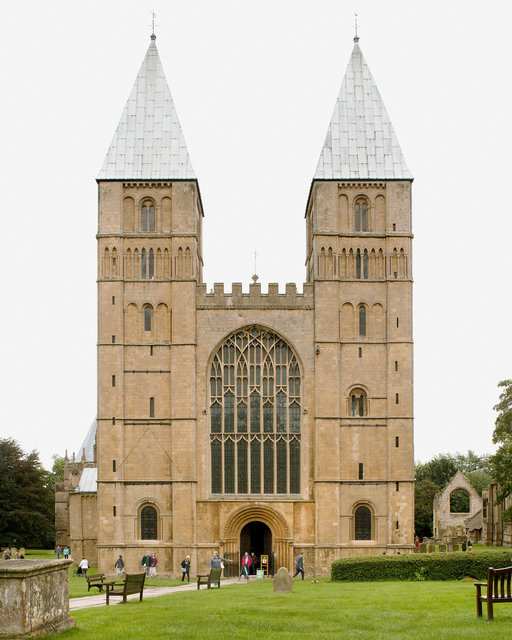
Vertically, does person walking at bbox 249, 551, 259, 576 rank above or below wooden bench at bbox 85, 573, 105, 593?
below

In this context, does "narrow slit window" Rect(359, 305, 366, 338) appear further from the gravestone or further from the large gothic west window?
the gravestone

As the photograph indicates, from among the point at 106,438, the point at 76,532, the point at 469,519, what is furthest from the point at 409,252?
the point at 469,519

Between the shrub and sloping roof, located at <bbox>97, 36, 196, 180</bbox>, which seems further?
sloping roof, located at <bbox>97, 36, 196, 180</bbox>

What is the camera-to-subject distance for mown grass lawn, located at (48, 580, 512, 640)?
47.9 feet

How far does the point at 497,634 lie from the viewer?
45.2 ft

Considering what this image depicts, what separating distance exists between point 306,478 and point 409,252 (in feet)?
41.6

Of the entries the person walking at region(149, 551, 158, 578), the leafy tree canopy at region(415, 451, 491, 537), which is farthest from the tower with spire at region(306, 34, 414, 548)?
the leafy tree canopy at region(415, 451, 491, 537)

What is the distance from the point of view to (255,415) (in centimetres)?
4378

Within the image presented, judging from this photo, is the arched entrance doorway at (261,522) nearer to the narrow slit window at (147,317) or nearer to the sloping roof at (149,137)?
the narrow slit window at (147,317)

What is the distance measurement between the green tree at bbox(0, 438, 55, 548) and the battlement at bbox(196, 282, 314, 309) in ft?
96.5

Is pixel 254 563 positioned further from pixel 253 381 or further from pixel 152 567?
pixel 253 381

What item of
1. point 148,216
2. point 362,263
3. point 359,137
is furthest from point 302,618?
point 359,137

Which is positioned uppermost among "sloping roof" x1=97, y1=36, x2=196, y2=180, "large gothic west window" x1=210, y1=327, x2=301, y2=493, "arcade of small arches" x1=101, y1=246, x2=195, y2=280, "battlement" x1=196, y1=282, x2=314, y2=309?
"sloping roof" x1=97, y1=36, x2=196, y2=180

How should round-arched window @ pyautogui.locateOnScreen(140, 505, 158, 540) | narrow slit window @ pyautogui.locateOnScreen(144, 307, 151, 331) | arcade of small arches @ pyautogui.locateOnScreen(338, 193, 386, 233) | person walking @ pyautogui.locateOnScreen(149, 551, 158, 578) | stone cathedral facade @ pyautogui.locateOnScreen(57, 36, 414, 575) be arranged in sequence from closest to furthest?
person walking @ pyautogui.locateOnScreen(149, 551, 158, 578), stone cathedral facade @ pyautogui.locateOnScreen(57, 36, 414, 575), round-arched window @ pyautogui.locateOnScreen(140, 505, 158, 540), narrow slit window @ pyautogui.locateOnScreen(144, 307, 151, 331), arcade of small arches @ pyautogui.locateOnScreen(338, 193, 386, 233)
